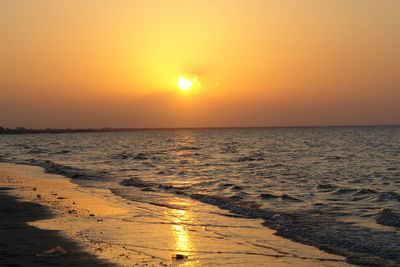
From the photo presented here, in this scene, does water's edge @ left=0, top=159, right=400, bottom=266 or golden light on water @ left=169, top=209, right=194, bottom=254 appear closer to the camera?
water's edge @ left=0, top=159, right=400, bottom=266

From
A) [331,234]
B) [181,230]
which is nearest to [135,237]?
[181,230]

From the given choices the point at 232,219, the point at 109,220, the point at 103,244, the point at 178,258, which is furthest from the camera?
the point at 232,219

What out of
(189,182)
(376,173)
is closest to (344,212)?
(189,182)

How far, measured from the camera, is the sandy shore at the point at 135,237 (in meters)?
9.93

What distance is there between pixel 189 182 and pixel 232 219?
42.5ft

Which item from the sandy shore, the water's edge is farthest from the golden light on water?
the water's edge

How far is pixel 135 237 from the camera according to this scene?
1215cm

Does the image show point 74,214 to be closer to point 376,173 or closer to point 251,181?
point 251,181

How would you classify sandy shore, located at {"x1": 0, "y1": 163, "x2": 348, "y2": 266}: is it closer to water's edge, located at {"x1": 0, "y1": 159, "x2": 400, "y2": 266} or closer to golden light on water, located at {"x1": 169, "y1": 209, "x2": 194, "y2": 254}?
golden light on water, located at {"x1": 169, "y1": 209, "x2": 194, "y2": 254}

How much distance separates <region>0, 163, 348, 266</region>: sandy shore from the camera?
9930 mm

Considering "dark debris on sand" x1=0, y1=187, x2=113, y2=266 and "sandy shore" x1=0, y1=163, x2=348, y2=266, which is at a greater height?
"dark debris on sand" x1=0, y1=187, x2=113, y2=266

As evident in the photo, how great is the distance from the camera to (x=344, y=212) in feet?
57.1

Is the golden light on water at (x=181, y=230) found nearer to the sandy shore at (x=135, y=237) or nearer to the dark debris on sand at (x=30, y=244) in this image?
the sandy shore at (x=135, y=237)

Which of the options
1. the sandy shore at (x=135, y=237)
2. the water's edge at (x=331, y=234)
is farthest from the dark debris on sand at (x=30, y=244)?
the water's edge at (x=331, y=234)
